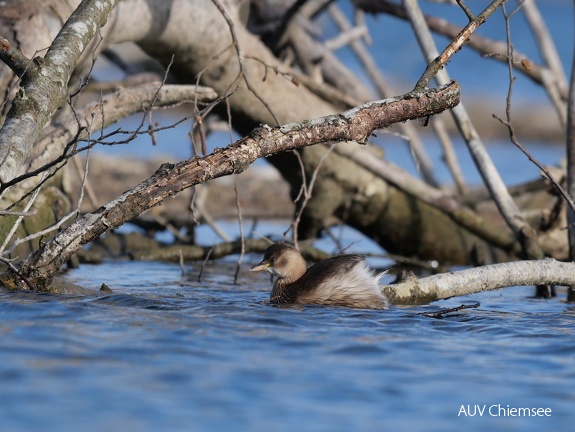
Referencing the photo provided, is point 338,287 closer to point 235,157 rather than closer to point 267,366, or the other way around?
point 235,157

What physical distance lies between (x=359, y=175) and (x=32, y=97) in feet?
13.6

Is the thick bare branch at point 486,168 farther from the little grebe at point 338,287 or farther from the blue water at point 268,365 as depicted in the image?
the little grebe at point 338,287

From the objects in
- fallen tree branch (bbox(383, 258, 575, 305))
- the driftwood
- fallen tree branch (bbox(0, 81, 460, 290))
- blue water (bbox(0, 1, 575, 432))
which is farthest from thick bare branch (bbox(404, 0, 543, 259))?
fallen tree branch (bbox(0, 81, 460, 290))

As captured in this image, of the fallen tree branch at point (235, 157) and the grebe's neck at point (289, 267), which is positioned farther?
the grebe's neck at point (289, 267)

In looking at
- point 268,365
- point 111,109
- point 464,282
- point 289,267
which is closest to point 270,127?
point 268,365

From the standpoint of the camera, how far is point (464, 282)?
19.2 feet

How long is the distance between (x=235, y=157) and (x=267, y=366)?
136cm

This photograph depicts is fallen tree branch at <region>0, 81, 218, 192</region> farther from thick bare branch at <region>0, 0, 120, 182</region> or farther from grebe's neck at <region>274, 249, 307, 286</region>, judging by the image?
grebe's neck at <region>274, 249, 307, 286</region>

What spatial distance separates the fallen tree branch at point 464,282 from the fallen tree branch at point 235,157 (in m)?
1.08

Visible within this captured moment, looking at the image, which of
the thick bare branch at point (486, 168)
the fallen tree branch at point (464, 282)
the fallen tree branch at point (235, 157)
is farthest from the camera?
the thick bare branch at point (486, 168)

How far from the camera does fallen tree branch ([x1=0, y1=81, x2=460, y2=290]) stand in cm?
518

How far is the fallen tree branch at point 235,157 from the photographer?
5184 millimetres

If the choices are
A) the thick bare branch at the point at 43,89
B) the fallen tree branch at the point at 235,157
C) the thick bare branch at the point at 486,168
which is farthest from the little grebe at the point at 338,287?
the thick bare branch at the point at 43,89

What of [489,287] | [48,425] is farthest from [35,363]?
[489,287]
